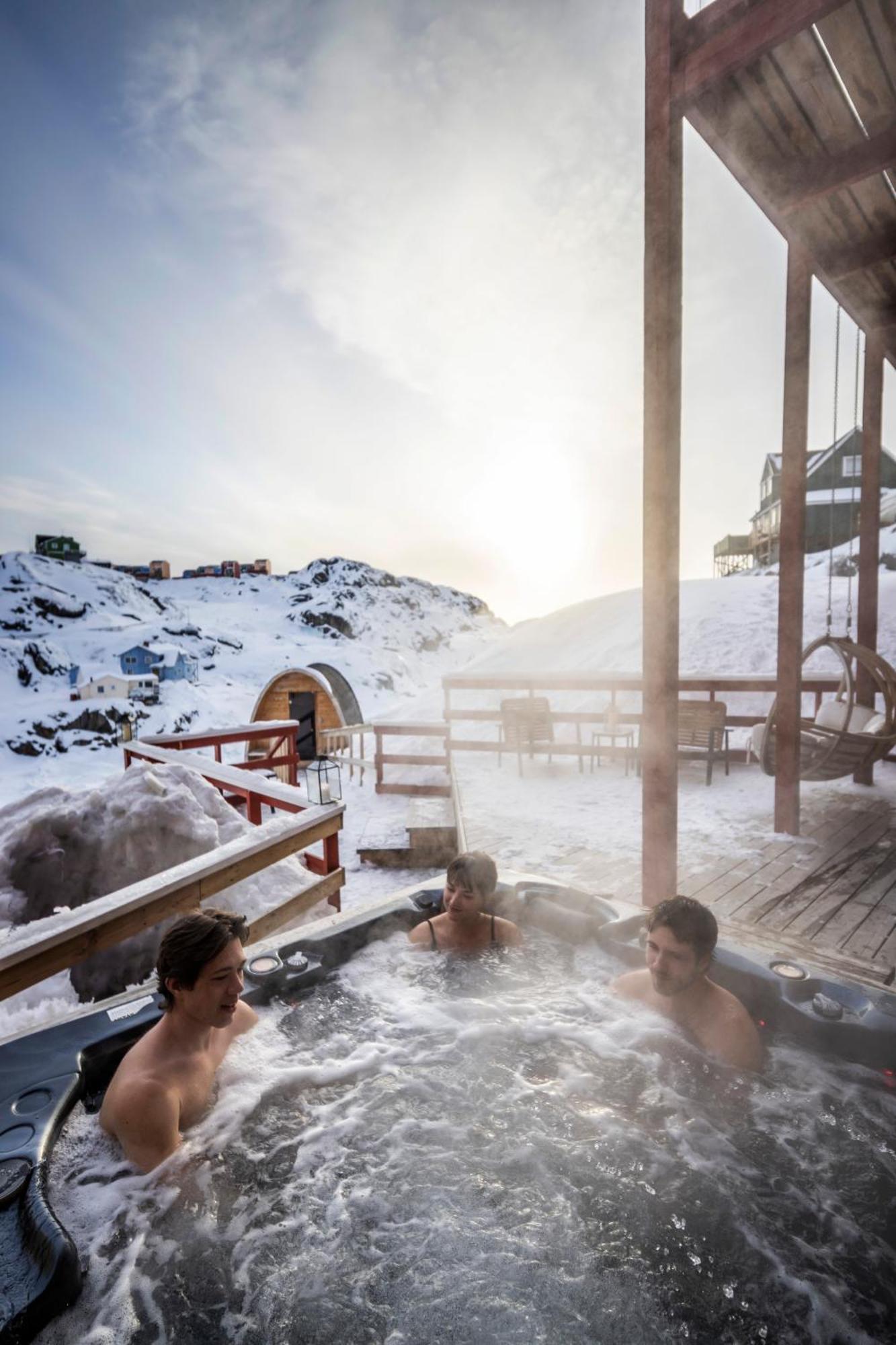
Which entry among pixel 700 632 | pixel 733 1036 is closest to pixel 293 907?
pixel 733 1036

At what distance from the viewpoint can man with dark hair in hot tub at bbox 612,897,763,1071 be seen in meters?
1.90

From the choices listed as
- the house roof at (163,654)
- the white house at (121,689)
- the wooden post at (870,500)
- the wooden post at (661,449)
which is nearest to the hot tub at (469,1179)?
the wooden post at (661,449)

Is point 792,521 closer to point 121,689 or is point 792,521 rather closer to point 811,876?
point 811,876

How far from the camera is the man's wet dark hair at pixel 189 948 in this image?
162cm

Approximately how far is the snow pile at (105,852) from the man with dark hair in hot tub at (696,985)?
1.86 meters

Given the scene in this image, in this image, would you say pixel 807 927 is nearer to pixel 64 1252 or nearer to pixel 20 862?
pixel 64 1252

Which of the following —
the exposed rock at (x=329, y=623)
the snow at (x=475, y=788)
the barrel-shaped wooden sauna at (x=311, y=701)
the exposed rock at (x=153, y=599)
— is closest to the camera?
the snow at (x=475, y=788)

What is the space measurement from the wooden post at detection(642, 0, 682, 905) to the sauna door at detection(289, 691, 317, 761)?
430 inches

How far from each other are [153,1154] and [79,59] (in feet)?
21.0

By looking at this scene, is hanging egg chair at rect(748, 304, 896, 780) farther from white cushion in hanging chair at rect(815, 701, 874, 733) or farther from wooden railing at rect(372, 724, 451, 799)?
wooden railing at rect(372, 724, 451, 799)

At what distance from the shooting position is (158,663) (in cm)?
3625

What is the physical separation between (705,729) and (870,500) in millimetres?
2457

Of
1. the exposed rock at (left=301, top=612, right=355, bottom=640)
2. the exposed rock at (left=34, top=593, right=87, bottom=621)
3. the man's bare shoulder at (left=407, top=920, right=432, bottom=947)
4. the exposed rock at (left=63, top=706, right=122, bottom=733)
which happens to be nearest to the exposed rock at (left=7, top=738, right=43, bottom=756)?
the exposed rock at (left=63, top=706, right=122, bottom=733)

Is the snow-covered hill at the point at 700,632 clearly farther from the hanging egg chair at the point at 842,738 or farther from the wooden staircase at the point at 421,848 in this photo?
the hanging egg chair at the point at 842,738
